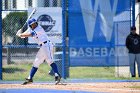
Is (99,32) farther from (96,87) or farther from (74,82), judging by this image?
(96,87)

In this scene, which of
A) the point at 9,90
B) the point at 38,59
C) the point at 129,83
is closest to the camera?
the point at 9,90

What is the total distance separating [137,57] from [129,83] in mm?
2684

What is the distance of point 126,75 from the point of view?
1811 cm

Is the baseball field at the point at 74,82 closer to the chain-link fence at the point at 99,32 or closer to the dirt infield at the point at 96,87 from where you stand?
the dirt infield at the point at 96,87

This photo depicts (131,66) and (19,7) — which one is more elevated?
(19,7)

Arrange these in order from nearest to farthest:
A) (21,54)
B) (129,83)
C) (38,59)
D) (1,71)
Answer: (38,59) < (129,83) < (1,71) < (21,54)

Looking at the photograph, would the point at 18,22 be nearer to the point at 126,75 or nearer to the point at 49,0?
the point at 49,0

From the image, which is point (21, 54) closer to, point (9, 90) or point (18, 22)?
point (18, 22)

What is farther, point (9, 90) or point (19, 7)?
point (19, 7)

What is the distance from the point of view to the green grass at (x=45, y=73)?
17.5 metres

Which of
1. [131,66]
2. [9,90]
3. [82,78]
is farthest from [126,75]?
[9,90]

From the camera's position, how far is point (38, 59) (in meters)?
14.5

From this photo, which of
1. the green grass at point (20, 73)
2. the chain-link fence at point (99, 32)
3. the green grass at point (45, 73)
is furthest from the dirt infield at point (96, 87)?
the chain-link fence at point (99, 32)

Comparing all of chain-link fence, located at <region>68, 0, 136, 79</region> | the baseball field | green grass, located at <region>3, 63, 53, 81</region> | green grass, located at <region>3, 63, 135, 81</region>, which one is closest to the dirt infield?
the baseball field
